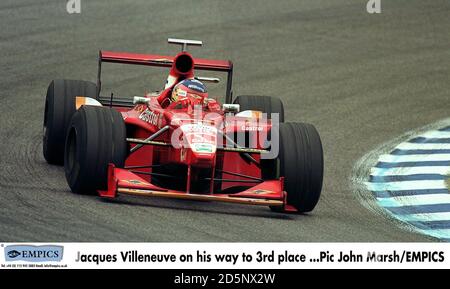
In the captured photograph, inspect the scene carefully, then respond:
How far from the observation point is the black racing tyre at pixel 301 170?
521 inches

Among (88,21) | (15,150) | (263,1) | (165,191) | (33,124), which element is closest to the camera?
(165,191)

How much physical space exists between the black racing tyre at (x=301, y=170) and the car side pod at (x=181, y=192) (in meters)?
0.15

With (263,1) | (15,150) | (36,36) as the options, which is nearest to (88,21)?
(36,36)

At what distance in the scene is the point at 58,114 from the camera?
48.5ft

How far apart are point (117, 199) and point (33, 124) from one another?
4432 millimetres

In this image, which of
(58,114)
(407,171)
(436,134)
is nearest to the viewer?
(58,114)

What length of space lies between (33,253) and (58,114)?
17.2 feet

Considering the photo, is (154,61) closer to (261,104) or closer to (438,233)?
(261,104)

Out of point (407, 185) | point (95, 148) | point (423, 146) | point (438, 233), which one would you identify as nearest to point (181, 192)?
point (95, 148)

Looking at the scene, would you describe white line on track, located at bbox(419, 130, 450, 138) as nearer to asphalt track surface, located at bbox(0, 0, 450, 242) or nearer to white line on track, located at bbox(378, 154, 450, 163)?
asphalt track surface, located at bbox(0, 0, 450, 242)

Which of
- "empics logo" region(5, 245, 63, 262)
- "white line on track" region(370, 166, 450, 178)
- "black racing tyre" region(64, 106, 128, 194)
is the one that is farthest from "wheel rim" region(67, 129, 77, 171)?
"white line on track" region(370, 166, 450, 178)

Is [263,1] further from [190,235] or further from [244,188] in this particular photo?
[190,235]

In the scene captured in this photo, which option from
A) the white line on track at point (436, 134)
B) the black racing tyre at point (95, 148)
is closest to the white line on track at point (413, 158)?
the white line on track at point (436, 134)

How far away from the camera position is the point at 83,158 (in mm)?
12898
